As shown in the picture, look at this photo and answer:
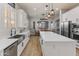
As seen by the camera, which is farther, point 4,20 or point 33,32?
point 33,32

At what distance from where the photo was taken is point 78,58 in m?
1.32

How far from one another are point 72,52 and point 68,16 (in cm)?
475

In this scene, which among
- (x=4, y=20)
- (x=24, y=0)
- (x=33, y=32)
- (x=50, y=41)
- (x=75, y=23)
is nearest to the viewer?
(x=24, y=0)

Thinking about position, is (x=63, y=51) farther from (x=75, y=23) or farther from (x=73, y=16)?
(x=73, y=16)

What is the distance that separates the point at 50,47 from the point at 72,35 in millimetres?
3746

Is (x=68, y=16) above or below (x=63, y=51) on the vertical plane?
above

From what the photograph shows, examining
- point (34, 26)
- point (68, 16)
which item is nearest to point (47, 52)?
point (68, 16)

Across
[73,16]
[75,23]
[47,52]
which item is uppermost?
[73,16]

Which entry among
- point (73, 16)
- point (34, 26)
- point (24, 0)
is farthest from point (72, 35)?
point (34, 26)

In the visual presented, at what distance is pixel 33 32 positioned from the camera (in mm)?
14859

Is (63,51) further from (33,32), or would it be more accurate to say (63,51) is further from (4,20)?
(33,32)

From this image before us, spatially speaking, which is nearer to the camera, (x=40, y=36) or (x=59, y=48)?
(x=59, y=48)

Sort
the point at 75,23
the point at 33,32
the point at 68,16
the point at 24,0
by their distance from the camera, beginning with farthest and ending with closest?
the point at 33,32 < the point at 68,16 < the point at 75,23 < the point at 24,0

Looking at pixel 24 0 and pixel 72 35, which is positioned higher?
pixel 24 0
